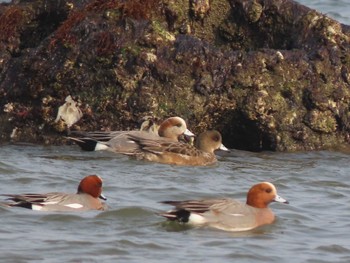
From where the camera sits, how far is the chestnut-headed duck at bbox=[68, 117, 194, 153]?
12133 mm

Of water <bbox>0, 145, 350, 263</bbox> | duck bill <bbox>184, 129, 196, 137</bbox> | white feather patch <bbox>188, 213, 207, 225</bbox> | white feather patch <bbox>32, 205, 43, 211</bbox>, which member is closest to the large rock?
duck bill <bbox>184, 129, 196, 137</bbox>

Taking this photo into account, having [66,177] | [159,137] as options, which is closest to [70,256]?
[66,177]

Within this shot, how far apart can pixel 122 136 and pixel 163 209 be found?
7.94 ft

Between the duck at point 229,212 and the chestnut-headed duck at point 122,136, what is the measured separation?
2.76m

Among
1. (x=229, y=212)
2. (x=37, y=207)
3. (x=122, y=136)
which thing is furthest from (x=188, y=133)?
(x=37, y=207)

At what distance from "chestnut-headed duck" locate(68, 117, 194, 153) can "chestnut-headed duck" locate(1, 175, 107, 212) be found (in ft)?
7.50

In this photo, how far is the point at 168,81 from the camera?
12.5 meters

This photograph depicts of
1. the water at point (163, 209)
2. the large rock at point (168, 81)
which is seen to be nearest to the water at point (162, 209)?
the water at point (163, 209)

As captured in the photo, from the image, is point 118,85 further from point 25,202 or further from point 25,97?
point 25,202

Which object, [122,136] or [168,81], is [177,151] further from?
[168,81]

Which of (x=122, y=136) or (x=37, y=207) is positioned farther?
(x=122, y=136)

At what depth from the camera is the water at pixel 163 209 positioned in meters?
8.35

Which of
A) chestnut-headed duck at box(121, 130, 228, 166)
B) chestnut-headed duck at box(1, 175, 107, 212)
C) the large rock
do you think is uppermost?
the large rock

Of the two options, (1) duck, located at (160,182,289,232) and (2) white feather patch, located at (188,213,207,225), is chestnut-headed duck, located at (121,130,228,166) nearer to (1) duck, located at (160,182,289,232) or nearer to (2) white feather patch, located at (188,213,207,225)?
(1) duck, located at (160,182,289,232)
